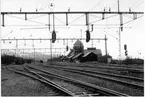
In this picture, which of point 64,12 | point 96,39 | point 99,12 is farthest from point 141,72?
point 96,39

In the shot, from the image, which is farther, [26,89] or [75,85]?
[75,85]

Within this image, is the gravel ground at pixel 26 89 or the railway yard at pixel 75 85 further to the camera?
the gravel ground at pixel 26 89

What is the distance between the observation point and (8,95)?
10.5 metres

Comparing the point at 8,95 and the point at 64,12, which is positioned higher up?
the point at 64,12

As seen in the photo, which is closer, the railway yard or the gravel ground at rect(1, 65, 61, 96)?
the railway yard

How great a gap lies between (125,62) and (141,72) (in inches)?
902

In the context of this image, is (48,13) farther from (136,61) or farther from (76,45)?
(76,45)

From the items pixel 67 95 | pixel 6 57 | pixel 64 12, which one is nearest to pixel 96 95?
pixel 67 95

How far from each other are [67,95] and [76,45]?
8507cm

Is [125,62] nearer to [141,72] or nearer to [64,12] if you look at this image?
[141,72]

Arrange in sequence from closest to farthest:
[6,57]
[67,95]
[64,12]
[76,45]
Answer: [67,95], [64,12], [6,57], [76,45]

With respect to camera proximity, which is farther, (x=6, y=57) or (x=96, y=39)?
(x=6, y=57)

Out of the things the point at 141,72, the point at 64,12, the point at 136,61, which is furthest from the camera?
the point at 136,61

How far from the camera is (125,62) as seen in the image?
44031 mm
